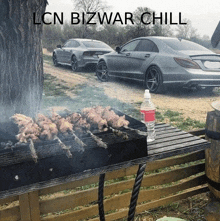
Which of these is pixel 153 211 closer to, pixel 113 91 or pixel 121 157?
pixel 121 157

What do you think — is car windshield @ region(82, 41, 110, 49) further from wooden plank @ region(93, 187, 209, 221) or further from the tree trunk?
wooden plank @ region(93, 187, 209, 221)

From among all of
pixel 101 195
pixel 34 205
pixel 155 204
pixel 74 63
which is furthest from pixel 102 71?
pixel 34 205

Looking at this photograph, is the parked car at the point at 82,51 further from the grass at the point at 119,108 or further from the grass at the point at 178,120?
the grass at the point at 178,120

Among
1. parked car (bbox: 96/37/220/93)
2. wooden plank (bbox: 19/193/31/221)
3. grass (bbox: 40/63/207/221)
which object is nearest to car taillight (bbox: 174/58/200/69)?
parked car (bbox: 96/37/220/93)

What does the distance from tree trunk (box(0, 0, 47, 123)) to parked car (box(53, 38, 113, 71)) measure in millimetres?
8447

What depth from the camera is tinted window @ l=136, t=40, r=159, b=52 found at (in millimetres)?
8069

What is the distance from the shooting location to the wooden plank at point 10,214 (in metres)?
2.30

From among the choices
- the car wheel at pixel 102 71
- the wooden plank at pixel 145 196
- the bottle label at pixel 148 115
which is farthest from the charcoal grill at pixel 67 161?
the car wheel at pixel 102 71

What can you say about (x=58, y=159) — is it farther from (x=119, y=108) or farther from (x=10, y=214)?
(x=119, y=108)

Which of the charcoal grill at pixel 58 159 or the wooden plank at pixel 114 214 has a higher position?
the charcoal grill at pixel 58 159

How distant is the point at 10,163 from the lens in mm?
1559

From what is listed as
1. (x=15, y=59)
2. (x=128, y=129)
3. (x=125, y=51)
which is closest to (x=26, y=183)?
(x=128, y=129)

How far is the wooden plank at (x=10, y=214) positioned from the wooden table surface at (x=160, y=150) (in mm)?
851

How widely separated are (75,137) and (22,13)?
148 centimetres
